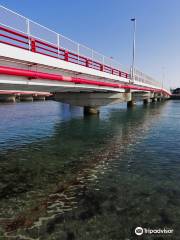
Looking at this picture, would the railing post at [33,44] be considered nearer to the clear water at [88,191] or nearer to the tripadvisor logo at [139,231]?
the clear water at [88,191]

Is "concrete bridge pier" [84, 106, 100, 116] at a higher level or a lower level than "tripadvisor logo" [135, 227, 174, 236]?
higher

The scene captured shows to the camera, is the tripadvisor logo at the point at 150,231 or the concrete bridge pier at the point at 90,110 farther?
the concrete bridge pier at the point at 90,110

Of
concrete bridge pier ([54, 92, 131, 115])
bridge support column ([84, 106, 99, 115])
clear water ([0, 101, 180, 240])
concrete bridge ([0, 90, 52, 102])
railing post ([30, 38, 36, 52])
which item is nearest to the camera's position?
clear water ([0, 101, 180, 240])

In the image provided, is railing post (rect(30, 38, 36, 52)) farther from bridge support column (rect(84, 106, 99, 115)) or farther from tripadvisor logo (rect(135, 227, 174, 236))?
bridge support column (rect(84, 106, 99, 115))

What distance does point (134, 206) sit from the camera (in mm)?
7957

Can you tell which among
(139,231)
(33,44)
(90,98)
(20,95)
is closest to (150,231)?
(139,231)

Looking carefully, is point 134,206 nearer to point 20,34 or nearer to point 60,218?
point 60,218

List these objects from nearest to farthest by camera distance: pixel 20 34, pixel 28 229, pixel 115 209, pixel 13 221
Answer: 1. pixel 28 229
2. pixel 13 221
3. pixel 115 209
4. pixel 20 34

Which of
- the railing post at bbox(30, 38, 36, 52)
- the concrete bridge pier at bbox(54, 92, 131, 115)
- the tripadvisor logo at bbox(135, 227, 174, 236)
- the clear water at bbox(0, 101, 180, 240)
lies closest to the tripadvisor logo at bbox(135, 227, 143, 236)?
the tripadvisor logo at bbox(135, 227, 174, 236)

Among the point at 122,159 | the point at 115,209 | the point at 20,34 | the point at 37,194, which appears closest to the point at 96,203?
the point at 115,209

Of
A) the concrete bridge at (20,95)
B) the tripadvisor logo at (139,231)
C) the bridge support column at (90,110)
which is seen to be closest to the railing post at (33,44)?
the tripadvisor logo at (139,231)

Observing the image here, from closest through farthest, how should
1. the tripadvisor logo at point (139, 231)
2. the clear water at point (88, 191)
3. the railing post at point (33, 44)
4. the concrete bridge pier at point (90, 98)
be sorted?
the tripadvisor logo at point (139, 231)
the clear water at point (88, 191)
the railing post at point (33, 44)
the concrete bridge pier at point (90, 98)

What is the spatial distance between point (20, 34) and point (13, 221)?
10.9 m

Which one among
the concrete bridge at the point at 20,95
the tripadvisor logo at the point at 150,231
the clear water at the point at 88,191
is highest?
the concrete bridge at the point at 20,95
